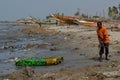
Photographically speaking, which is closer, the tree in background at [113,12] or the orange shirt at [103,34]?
the orange shirt at [103,34]

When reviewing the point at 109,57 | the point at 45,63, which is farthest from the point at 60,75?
the point at 109,57

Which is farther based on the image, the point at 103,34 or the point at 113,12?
the point at 113,12

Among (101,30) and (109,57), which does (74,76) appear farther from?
(109,57)

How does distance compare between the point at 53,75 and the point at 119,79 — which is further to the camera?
the point at 53,75

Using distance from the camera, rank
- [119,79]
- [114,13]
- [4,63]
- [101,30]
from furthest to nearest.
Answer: [114,13]
[4,63]
[101,30]
[119,79]

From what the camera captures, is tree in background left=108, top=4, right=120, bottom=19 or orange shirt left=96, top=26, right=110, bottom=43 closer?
orange shirt left=96, top=26, right=110, bottom=43

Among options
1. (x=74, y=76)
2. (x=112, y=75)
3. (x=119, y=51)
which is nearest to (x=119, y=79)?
(x=112, y=75)

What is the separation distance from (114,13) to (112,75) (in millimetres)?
109916

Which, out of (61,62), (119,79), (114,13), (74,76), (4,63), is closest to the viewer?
(119,79)

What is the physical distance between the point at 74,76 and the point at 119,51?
24.1 ft

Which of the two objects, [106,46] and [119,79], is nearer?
[119,79]

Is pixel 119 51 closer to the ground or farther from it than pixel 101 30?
closer to the ground

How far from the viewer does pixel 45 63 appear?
15992 millimetres

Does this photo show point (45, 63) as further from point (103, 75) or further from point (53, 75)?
point (103, 75)
